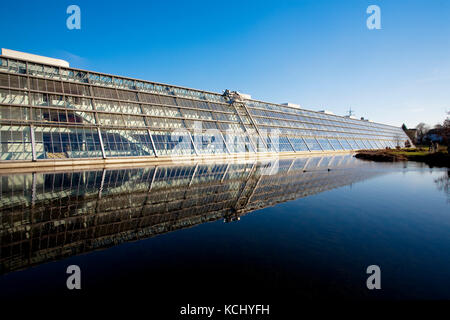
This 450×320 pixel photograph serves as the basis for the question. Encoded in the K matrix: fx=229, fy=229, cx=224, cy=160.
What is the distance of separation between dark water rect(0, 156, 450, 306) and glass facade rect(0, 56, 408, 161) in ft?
57.3

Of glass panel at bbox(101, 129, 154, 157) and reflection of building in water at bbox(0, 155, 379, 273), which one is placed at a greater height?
glass panel at bbox(101, 129, 154, 157)

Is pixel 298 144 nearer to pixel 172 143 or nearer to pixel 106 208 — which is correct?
pixel 172 143

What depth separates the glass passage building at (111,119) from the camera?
1138 inches

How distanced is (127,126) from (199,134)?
13.2 m

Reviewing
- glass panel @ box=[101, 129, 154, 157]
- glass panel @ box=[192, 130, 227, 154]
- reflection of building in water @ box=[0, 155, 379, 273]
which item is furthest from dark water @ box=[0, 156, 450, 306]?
glass panel @ box=[192, 130, 227, 154]

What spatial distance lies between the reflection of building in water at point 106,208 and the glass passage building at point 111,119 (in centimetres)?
1253

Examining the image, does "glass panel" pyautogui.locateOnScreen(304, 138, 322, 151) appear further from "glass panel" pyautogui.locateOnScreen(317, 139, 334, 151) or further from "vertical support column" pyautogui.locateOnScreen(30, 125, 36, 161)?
"vertical support column" pyautogui.locateOnScreen(30, 125, 36, 161)

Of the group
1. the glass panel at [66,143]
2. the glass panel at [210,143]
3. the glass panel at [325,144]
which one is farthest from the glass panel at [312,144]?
the glass panel at [66,143]

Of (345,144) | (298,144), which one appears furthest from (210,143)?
(345,144)

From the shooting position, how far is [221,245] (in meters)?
7.84

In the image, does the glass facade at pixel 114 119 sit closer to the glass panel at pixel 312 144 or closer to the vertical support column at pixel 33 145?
the vertical support column at pixel 33 145

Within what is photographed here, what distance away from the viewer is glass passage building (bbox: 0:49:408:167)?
28906 millimetres
